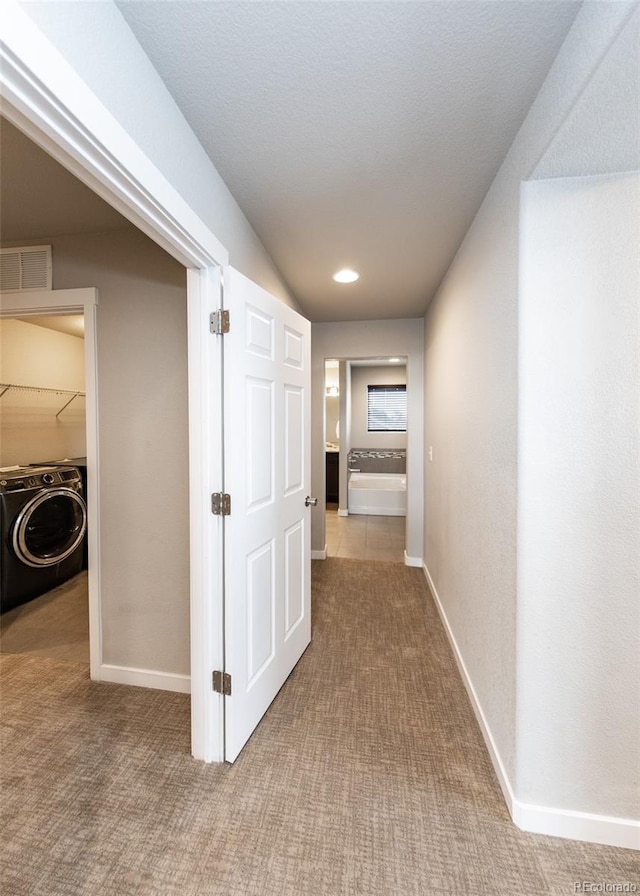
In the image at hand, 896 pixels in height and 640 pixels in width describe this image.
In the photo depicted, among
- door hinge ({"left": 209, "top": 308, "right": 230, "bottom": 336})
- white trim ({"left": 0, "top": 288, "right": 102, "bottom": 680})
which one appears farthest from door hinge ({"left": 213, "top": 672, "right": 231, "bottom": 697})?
door hinge ({"left": 209, "top": 308, "right": 230, "bottom": 336})

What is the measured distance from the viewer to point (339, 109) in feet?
4.07

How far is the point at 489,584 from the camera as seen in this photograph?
1.62 meters

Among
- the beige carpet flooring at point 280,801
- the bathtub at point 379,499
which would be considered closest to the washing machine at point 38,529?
the beige carpet flooring at point 280,801

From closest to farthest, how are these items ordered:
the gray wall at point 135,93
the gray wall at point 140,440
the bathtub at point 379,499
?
1. the gray wall at point 135,93
2. the gray wall at point 140,440
3. the bathtub at point 379,499

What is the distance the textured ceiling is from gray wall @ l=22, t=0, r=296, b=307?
0.14 ft

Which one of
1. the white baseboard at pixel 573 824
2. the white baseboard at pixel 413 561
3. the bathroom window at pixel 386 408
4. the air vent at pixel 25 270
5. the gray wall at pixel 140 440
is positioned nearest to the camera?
the white baseboard at pixel 573 824

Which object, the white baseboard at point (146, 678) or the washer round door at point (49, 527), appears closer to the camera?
the white baseboard at point (146, 678)

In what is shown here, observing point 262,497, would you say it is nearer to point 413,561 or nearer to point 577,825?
point 577,825

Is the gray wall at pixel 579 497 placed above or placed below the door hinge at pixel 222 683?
above

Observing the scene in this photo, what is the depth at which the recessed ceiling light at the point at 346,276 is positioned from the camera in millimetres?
2568

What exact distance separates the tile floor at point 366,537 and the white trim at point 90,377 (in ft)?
8.01

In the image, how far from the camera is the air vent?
6.73 ft

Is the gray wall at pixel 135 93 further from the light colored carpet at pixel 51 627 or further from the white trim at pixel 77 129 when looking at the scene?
the light colored carpet at pixel 51 627

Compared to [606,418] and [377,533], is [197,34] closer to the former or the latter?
[606,418]
